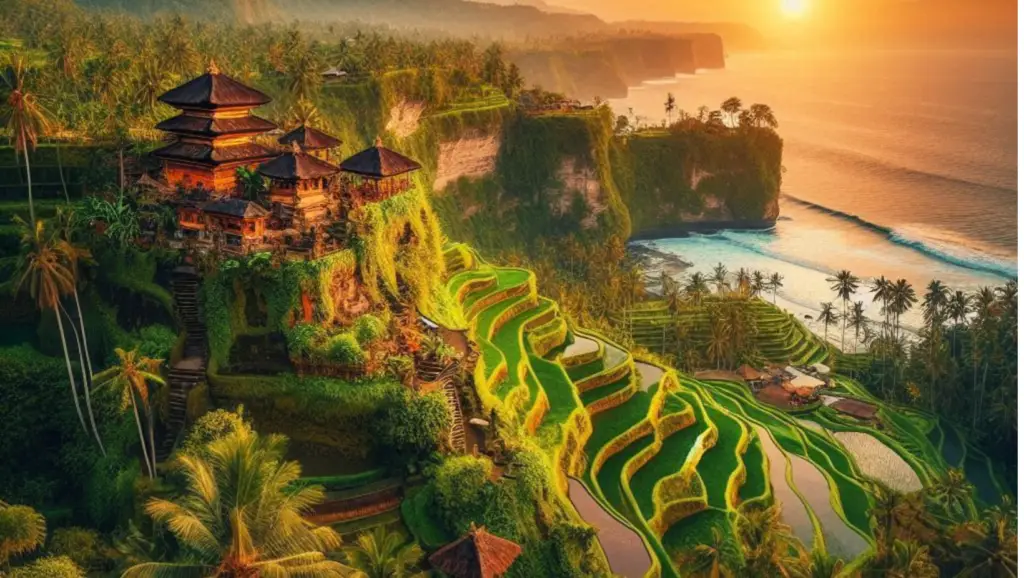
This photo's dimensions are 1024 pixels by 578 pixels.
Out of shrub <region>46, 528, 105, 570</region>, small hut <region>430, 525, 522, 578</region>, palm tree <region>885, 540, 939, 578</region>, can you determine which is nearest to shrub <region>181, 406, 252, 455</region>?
shrub <region>46, 528, 105, 570</region>

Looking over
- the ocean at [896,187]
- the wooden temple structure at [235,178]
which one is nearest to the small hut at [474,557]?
the wooden temple structure at [235,178]

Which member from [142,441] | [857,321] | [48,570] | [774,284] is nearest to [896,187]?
[774,284]

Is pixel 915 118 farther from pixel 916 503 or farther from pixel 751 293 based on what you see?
pixel 916 503

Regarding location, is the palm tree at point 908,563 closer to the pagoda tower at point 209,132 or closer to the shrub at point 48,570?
the shrub at point 48,570

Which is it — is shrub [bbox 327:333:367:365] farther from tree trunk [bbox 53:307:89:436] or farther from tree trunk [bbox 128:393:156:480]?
tree trunk [bbox 53:307:89:436]

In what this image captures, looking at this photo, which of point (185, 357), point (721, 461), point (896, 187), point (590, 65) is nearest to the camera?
point (185, 357)

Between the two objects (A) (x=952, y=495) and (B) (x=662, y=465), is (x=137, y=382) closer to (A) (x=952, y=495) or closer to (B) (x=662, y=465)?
(B) (x=662, y=465)

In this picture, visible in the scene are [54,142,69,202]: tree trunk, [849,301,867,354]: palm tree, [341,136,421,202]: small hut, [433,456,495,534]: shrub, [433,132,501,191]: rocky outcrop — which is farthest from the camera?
[433,132,501,191]: rocky outcrop
